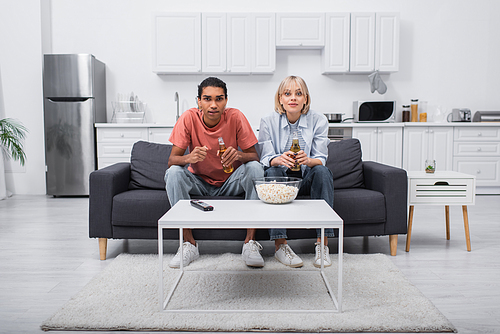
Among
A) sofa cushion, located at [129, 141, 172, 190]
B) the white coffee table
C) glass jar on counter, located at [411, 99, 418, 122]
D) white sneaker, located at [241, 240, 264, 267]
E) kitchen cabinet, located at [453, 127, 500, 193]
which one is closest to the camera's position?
→ the white coffee table

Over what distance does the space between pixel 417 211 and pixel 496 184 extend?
154cm

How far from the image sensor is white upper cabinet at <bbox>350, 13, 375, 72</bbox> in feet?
14.9

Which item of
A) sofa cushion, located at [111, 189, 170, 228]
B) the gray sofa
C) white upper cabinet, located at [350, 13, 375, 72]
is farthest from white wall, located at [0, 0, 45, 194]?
white upper cabinet, located at [350, 13, 375, 72]

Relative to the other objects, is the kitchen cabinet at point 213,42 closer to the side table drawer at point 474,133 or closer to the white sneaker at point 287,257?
the side table drawer at point 474,133

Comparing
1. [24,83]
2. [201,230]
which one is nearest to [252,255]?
[201,230]

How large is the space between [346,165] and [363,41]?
245cm

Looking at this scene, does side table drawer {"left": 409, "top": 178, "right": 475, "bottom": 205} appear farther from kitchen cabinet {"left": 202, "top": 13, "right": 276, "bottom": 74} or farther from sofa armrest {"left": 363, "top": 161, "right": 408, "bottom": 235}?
kitchen cabinet {"left": 202, "top": 13, "right": 276, "bottom": 74}

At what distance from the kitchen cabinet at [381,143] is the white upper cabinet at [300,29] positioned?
3.70 ft

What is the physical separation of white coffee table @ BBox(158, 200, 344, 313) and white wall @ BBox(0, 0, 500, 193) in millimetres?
3286

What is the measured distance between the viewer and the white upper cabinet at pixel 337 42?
4.55 metres

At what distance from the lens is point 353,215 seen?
7.51 ft

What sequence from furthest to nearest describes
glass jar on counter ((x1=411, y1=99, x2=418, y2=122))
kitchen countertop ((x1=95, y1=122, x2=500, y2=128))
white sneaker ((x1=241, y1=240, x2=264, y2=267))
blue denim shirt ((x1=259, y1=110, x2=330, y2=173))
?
glass jar on counter ((x1=411, y1=99, x2=418, y2=122))
kitchen countertop ((x1=95, y1=122, x2=500, y2=128))
blue denim shirt ((x1=259, y1=110, x2=330, y2=173))
white sneaker ((x1=241, y1=240, x2=264, y2=267))

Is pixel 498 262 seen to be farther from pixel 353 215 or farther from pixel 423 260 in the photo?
pixel 353 215

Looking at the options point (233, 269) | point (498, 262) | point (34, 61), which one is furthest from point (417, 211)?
point (34, 61)
